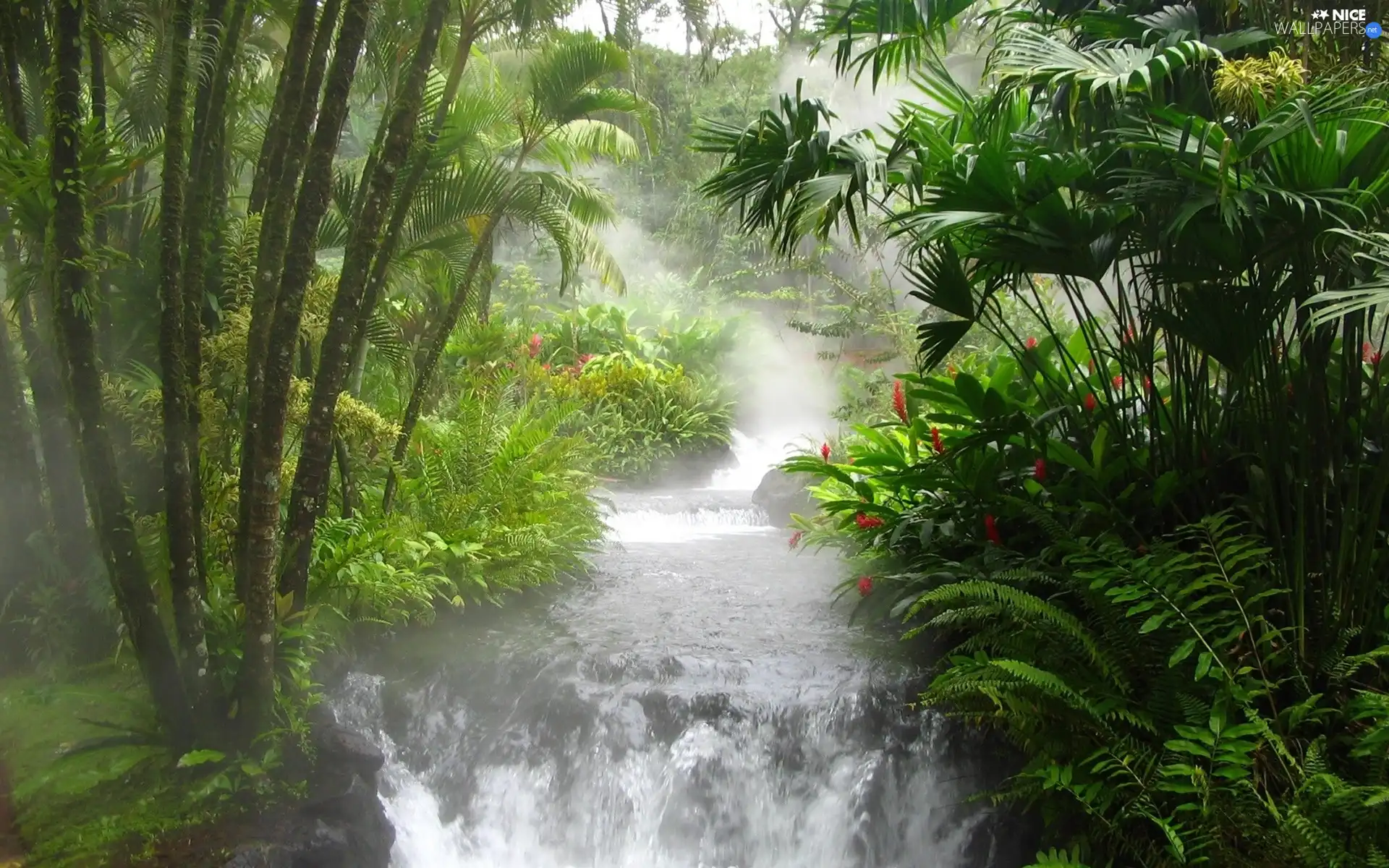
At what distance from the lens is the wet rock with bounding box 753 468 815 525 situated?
9438 mm

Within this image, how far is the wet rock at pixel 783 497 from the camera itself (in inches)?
372

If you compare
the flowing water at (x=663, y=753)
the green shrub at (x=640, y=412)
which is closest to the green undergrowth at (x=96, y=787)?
the flowing water at (x=663, y=753)

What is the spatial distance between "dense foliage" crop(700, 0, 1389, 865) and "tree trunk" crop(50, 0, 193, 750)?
7.80 feet

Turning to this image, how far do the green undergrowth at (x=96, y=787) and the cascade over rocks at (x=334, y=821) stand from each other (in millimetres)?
187

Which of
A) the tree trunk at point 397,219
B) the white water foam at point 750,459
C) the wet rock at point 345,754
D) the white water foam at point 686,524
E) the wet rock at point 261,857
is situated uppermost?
the tree trunk at point 397,219

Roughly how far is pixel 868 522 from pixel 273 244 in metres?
3.22

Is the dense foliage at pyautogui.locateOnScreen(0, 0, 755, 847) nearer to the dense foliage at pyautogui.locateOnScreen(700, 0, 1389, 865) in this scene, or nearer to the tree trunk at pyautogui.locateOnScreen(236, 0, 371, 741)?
the tree trunk at pyautogui.locateOnScreen(236, 0, 371, 741)

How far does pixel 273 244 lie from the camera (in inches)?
143

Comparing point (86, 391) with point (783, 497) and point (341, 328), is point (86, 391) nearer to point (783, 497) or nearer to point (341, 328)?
point (341, 328)

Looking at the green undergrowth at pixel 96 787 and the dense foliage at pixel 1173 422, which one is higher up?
the dense foliage at pixel 1173 422

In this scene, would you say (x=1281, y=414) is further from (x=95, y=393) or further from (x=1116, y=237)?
(x=95, y=393)

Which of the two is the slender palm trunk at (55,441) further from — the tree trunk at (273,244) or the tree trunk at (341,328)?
the tree trunk at (341,328)

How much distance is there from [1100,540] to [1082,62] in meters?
1.79

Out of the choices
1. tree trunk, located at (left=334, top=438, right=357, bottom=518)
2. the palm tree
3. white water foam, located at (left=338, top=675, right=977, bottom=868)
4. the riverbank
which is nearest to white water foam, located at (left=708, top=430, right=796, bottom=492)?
the palm tree
